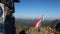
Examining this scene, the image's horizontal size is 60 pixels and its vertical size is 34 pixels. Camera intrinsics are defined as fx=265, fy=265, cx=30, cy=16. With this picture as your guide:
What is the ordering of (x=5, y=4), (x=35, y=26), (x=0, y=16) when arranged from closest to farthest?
(x=0, y=16) < (x=5, y=4) < (x=35, y=26)

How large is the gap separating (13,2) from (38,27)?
4.31m

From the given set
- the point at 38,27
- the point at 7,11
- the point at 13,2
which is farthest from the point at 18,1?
the point at 38,27

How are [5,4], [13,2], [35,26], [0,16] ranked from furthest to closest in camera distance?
[35,26], [13,2], [5,4], [0,16]

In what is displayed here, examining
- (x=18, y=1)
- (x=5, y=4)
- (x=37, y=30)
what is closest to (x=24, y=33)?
(x=37, y=30)

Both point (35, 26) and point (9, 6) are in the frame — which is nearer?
point (9, 6)

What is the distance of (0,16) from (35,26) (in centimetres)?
641

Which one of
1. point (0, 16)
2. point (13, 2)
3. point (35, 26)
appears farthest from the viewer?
point (35, 26)

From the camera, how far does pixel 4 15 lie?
1973 centimetres

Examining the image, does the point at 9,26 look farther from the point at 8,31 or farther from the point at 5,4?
the point at 5,4

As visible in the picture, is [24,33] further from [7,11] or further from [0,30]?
[0,30]

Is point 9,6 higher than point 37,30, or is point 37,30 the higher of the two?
point 9,6

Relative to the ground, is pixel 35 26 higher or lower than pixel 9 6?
lower

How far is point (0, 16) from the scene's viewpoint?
18.8 m

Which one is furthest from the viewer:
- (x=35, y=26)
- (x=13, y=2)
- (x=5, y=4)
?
(x=35, y=26)
